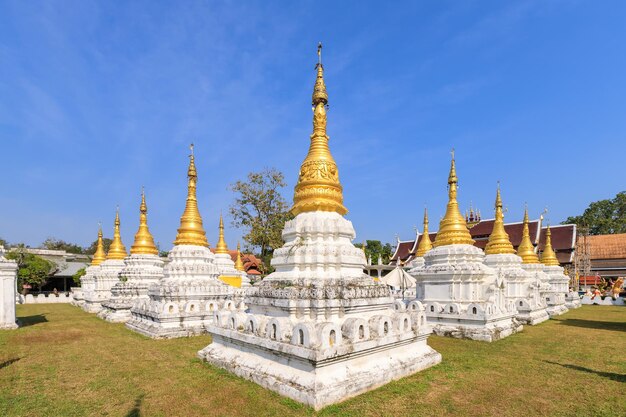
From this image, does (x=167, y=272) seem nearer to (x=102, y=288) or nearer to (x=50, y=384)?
(x=50, y=384)

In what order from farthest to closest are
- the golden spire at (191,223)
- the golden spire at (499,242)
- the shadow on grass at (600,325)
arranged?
the golden spire at (499,242) < the golden spire at (191,223) < the shadow on grass at (600,325)

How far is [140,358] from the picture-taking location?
9.72 metres

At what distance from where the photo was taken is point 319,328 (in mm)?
6383

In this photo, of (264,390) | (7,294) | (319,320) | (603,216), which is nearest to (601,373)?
(319,320)

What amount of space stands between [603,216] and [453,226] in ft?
199

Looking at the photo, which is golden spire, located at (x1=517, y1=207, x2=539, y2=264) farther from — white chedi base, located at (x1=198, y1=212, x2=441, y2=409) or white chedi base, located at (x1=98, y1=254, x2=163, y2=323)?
white chedi base, located at (x1=98, y1=254, x2=163, y2=323)

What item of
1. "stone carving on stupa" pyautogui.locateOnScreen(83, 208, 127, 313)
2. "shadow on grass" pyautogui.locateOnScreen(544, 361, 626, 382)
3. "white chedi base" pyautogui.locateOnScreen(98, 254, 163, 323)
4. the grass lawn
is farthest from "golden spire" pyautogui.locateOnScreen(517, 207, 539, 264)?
"stone carving on stupa" pyautogui.locateOnScreen(83, 208, 127, 313)

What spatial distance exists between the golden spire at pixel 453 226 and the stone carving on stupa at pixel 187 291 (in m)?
9.31

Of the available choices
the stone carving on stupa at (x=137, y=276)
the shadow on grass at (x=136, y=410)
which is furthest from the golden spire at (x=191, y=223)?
the shadow on grass at (x=136, y=410)

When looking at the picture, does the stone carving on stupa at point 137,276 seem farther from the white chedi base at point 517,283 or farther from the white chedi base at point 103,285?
the white chedi base at point 517,283

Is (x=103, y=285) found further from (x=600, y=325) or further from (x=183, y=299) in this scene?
(x=600, y=325)

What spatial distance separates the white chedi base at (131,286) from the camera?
1850 centimetres

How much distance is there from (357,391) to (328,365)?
2.49 ft

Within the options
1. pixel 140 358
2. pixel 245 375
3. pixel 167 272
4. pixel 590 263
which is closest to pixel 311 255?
pixel 245 375
